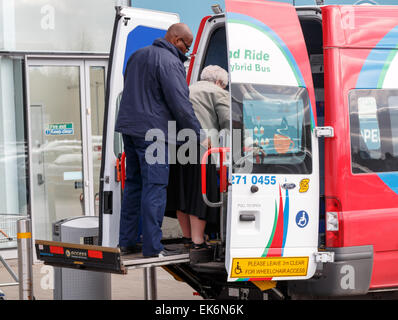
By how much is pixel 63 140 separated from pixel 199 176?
5364 millimetres

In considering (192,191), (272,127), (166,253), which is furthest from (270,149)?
(166,253)

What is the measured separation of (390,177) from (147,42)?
2.47m

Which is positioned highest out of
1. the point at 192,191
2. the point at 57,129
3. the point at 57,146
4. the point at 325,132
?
the point at 57,129

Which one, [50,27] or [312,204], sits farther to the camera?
[50,27]

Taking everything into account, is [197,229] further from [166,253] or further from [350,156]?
[350,156]

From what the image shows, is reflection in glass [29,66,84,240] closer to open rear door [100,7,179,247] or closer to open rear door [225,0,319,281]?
open rear door [100,7,179,247]

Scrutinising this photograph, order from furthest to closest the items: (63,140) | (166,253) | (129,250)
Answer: (63,140) < (129,250) < (166,253)

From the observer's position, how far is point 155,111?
558cm

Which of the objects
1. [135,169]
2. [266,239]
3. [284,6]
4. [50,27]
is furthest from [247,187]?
[50,27]

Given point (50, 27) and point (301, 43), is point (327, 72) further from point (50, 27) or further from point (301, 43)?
point (50, 27)

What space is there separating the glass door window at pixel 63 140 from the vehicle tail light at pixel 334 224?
5.67m

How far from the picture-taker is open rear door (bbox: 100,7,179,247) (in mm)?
6262

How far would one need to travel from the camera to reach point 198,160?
19.0 ft

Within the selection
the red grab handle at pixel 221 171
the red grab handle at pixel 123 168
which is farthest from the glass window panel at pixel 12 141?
the red grab handle at pixel 221 171
